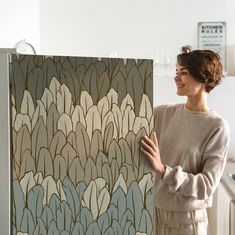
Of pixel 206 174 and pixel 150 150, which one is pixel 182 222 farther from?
pixel 150 150

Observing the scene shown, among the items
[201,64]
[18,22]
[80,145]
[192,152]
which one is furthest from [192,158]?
[18,22]

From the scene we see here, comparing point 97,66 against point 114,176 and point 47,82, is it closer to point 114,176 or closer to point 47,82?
point 47,82

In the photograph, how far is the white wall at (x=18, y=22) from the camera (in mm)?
2418

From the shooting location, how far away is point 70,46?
3107 mm

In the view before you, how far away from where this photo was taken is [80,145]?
1.05 metres

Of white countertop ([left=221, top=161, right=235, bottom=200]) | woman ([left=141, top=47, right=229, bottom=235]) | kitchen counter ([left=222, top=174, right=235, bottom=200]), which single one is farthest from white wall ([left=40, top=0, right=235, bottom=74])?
woman ([left=141, top=47, right=229, bottom=235])

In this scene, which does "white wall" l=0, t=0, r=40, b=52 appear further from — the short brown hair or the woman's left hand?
the woman's left hand

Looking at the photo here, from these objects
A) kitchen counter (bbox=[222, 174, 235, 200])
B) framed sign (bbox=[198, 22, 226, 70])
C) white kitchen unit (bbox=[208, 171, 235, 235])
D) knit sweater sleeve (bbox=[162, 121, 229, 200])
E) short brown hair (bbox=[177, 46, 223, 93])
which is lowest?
white kitchen unit (bbox=[208, 171, 235, 235])

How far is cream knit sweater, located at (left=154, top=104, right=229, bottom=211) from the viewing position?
1.36 meters

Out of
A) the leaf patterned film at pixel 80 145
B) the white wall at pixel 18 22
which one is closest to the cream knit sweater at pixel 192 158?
the leaf patterned film at pixel 80 145

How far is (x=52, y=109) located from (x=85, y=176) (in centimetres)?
21

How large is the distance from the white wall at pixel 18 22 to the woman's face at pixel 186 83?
1.36m

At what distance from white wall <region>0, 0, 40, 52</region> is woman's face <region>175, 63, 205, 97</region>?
1355 mm

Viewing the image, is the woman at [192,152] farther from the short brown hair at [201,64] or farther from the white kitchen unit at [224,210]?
the white kitchen unit at [224,210]
